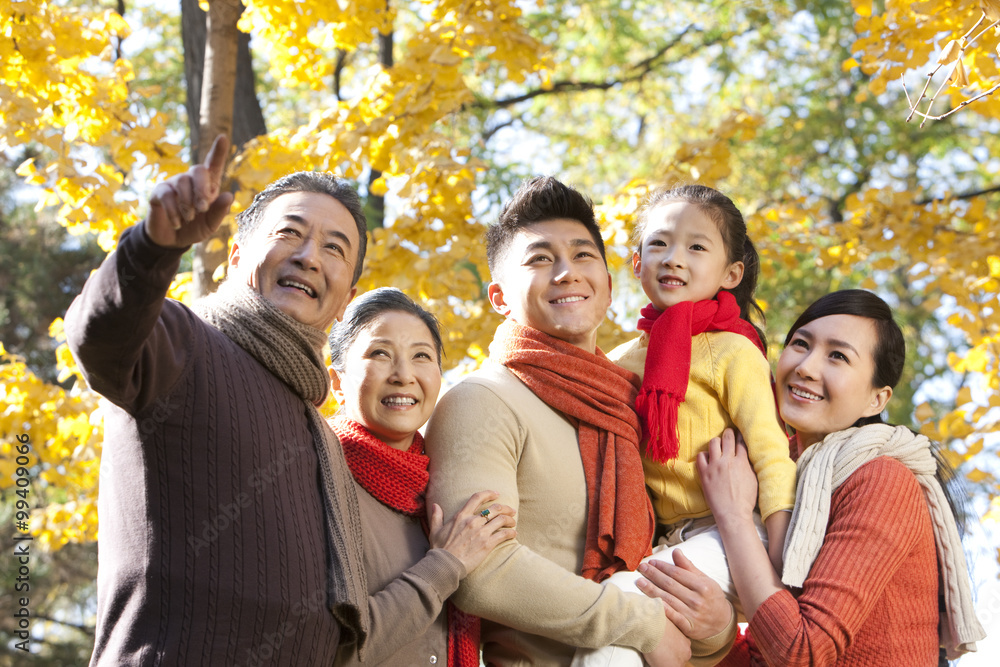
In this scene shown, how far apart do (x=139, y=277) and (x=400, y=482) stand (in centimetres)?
97

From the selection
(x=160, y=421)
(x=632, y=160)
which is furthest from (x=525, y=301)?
(x=632, y=160)

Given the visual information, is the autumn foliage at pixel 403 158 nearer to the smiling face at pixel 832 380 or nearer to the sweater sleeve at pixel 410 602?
the smiling face at pixel 832 380

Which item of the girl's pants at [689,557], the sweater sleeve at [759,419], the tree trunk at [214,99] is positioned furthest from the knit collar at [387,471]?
the tree trunk at [214,99]

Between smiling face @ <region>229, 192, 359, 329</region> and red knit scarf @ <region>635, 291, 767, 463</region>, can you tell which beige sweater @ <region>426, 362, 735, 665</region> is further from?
smiling face @ <region>229, 192, 359, 329</region>

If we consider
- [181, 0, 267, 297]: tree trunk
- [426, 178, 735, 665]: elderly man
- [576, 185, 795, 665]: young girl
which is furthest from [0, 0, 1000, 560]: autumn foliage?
[426, 178, 735, 665]: elderly man

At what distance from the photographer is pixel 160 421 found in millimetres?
1784

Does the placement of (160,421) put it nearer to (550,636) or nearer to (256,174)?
(550,636)

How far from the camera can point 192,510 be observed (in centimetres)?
179

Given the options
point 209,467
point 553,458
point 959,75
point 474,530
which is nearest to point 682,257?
point 553,458

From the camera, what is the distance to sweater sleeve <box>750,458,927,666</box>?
7.34 ft

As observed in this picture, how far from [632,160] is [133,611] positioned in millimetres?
11830

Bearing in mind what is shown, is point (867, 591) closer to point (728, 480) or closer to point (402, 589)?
point (728, 480)

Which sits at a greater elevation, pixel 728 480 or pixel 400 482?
pixel 728 480

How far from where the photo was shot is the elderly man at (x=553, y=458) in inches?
85.4
